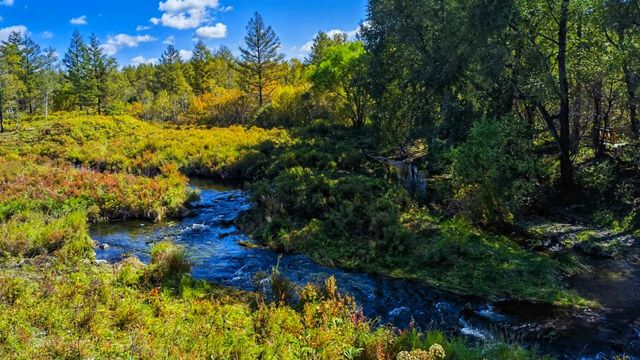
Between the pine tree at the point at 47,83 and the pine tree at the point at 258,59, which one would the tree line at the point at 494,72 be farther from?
the pine tree at the point at 47,83

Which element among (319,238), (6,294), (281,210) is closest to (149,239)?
(281,210)

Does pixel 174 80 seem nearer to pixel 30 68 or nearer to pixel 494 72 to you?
pixel 30 68

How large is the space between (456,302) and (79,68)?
64002 millimetres

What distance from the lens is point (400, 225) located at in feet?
47.4

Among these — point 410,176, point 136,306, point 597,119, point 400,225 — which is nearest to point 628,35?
point 597,119

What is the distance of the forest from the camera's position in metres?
7.54

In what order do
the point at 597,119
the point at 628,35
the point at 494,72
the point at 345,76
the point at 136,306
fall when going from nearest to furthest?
the point at 136,306 < the point at 628,35 < the point at 494,72 < the point at 597,119 < the point at 345,76

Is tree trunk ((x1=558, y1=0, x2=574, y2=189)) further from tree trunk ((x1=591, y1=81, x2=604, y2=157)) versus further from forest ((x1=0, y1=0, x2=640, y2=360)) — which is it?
tree trunk ((x1=591, y1=81, x2=604, y2=157))

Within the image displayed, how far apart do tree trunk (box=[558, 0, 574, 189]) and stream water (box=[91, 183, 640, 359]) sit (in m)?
6.06

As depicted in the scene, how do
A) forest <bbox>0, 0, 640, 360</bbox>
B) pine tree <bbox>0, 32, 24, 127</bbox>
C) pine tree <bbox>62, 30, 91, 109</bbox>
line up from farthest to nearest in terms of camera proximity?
pine tree <bbox>62, 30, 91, 109</bbox> → pine tree <bbox>0, 32, 24, 127</bbox> → forest <bbox>0, 0, 640, 360</bbox>

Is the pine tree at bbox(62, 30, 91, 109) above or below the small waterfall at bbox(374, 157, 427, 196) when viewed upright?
above

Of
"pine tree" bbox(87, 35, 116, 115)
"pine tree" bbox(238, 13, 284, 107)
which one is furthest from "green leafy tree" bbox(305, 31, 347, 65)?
"pine tree" bbox(87, 35, 116, 115)

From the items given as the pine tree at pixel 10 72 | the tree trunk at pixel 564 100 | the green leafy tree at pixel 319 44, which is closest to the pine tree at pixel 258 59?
the green leafy tree at pixel 319 44

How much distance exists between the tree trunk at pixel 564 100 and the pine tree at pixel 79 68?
195 feet
